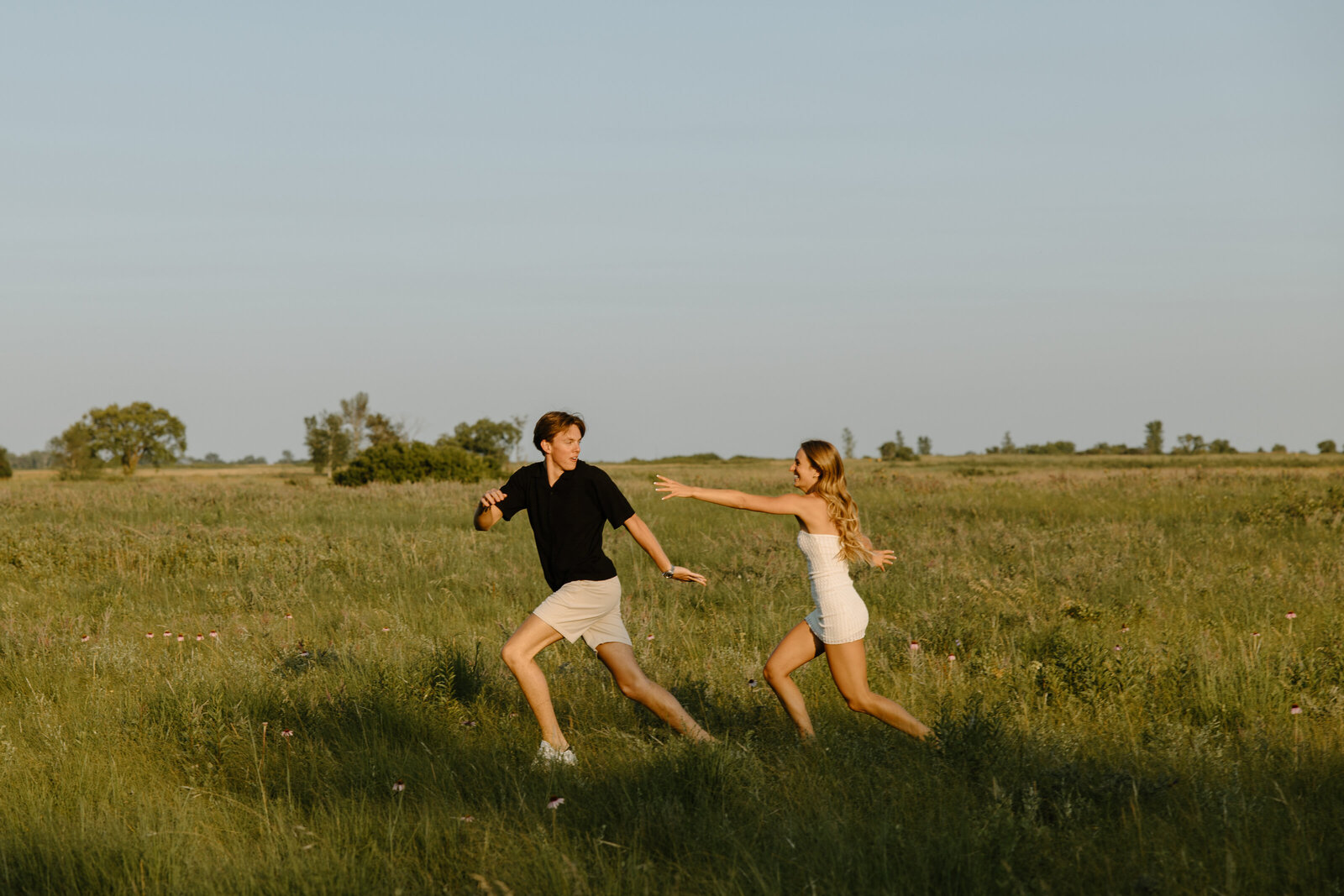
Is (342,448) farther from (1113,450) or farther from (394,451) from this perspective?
(1113,450)

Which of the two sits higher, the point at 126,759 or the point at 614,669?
the point at 614,669

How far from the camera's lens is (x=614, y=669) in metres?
5.03

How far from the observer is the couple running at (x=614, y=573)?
4.85 meters

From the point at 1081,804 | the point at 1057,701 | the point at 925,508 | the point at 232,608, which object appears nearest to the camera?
the point at 1081,804

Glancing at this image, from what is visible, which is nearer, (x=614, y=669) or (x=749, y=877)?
(x=749, y=877)

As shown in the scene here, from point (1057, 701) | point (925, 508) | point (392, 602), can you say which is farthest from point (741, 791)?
point (925, 508)

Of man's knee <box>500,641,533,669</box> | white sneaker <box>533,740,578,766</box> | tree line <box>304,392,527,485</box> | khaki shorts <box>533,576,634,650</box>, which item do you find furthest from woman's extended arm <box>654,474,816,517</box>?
tree line <box>304,392,527,485</box>

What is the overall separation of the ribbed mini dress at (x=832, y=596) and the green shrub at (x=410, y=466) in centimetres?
3313

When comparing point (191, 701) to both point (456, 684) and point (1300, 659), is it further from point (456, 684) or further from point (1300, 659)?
point (1300, 659)

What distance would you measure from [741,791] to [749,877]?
0.80 m

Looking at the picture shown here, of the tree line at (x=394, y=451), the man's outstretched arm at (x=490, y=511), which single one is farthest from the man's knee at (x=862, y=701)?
the tree line at (x=394, y=451)

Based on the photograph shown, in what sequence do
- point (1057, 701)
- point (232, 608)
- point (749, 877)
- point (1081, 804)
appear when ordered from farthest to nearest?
point (232, 608) < point (1057, 701) < point (1081, 804) < point (749, 877)

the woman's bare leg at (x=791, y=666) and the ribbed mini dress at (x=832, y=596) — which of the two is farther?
the woman's bare leg at (x=791, y=666)

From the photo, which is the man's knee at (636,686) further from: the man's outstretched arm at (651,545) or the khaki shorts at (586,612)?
the man's outstretched arm at (651,545)
